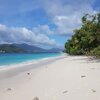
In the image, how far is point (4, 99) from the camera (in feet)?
24.4

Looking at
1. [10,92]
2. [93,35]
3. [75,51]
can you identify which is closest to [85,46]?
[75,51]

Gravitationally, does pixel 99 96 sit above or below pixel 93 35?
below

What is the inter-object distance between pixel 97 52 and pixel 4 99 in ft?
59.2

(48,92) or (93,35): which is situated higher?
(93,35)

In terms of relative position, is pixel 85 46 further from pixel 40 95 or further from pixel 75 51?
pixel 40 95

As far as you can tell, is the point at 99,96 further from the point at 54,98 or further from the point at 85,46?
the point at 85,46

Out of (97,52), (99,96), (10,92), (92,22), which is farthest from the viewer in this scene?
(92,22)

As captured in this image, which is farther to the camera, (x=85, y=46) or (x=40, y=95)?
(x=85, y=46)

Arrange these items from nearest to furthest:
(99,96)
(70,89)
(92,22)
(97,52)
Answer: (99,96), (70,89), (97,52), (92,22)

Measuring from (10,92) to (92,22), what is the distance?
64.9 ft

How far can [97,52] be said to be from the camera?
24281 millimetres

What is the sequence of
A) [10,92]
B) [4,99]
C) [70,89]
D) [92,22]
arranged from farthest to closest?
[92,22] < [10,92] < [70,89] < [4,99]

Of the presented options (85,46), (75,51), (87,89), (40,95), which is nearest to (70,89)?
(87,89)

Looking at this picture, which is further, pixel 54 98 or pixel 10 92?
pixel 10 92
